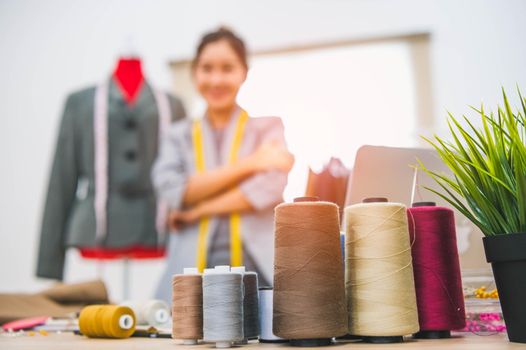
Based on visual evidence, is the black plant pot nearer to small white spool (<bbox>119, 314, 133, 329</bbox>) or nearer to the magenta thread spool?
the magenta thread spool

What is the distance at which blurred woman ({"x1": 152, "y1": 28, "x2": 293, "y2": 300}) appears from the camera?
2.16m

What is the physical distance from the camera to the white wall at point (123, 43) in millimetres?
2436

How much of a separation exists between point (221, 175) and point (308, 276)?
5.06 ft

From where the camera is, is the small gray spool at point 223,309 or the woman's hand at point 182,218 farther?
the woman's hand at point 182,218

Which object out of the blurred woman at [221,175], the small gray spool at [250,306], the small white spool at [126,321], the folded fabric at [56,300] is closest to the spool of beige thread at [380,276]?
the small gray spool at [250,306]

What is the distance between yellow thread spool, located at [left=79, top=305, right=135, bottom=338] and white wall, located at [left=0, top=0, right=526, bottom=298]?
158 centimetres

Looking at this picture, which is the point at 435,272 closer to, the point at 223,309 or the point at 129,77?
the point at 223,309

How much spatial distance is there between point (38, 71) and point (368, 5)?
5.27ft

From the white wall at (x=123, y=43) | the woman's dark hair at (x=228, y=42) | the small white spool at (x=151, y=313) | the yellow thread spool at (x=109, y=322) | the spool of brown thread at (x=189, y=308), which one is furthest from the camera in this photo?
the white wall at (x=123, y=43)

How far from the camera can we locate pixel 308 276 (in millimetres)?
713

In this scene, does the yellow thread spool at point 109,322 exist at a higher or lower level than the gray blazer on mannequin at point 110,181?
lower

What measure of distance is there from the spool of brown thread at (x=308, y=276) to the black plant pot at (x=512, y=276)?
194mm

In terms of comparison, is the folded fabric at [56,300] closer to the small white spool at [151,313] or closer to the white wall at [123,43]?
the small white spool at [151,313]

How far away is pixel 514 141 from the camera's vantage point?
0.70 meters
